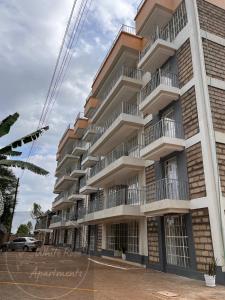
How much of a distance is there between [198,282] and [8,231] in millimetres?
31444

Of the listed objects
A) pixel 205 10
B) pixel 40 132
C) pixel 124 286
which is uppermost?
pixel 205 10

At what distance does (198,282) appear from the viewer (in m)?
10.7

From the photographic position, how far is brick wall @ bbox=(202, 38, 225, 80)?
533 inches

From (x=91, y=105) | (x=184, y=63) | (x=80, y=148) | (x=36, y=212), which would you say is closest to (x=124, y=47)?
(x=184, y=63)

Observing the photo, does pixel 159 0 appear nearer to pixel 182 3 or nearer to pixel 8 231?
pixel 182 3

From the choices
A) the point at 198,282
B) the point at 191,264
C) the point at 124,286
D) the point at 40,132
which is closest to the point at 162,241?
the point at 191,264

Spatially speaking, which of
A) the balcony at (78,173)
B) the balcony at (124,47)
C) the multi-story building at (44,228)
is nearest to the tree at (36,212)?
the multi-story building at (44,228)

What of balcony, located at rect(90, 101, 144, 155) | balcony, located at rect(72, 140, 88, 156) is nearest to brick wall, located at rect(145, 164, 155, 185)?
balcony, located at rect(90, 101, 144, 155)

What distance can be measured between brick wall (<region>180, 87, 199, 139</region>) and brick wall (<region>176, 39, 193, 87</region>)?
0.85 metres

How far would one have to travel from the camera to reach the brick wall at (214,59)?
13547 mm

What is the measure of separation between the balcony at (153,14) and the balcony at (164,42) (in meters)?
0.33

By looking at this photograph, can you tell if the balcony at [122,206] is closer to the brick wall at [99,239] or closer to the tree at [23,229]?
the brick wall at [99,239]

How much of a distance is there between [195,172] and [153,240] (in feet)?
16.5

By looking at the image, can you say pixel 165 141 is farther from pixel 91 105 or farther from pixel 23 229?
pixel 23 229
